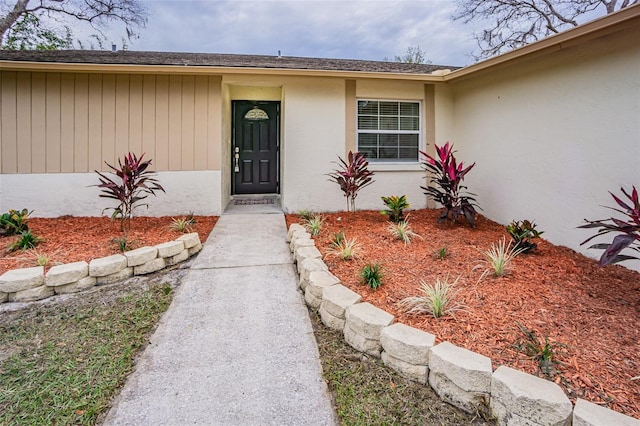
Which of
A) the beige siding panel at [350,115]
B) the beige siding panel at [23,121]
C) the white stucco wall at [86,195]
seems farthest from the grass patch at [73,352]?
the beige siding panel at [350,115]

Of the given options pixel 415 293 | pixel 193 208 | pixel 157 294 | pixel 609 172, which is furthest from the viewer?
pixel 193 208

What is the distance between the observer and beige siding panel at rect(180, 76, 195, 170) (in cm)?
580

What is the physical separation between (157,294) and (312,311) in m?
1.52

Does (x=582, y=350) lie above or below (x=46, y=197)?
below

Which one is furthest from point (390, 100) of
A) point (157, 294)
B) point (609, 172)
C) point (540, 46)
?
point (157, 294)

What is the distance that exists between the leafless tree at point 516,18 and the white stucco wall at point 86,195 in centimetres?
1050

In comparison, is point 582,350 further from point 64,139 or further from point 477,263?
point 64,139

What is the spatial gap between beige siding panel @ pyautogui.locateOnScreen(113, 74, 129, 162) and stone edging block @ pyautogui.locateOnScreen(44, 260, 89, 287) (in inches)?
119

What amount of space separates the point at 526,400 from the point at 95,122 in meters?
6.78

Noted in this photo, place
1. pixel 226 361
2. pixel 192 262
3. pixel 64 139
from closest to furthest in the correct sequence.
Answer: pixel 226 361, pixel 192 262, pixel 64 139

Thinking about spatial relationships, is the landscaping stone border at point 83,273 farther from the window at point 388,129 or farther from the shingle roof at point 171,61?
the window at point 388,129

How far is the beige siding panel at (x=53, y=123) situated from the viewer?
552cm

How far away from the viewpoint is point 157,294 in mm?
3172

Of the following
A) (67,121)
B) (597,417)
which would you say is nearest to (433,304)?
(597,417)
